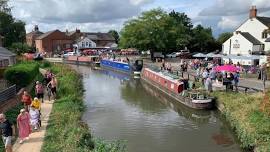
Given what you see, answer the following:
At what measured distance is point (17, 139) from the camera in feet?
44.2

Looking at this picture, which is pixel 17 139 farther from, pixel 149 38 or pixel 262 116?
pixel 149 38

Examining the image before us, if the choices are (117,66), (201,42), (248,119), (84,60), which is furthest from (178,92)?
(201,42)

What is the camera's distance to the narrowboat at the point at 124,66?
43375 millimetres

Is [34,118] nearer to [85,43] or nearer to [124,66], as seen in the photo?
[124,66]

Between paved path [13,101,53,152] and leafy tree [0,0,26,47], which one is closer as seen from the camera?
paved path [13,101,53,152]

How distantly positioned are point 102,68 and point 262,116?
41346 mm

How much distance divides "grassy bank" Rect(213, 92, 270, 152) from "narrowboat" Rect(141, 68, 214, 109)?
3.13 feet

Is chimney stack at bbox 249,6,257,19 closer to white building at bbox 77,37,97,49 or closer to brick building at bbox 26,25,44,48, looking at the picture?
white building at bbox 77,37,97,49

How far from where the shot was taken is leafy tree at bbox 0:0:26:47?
64500mm

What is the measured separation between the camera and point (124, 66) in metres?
46.8

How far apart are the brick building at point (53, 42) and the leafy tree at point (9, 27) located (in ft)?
62.4

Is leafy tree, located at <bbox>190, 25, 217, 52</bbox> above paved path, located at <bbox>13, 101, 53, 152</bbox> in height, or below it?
above

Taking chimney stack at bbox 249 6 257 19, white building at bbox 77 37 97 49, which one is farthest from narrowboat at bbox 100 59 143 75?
white building at bbox 77 37 97 49

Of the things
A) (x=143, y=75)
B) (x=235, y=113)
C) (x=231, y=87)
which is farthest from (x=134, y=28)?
(x=235, y=113)
